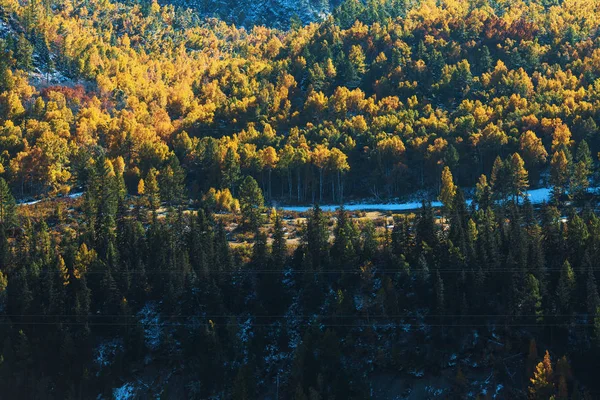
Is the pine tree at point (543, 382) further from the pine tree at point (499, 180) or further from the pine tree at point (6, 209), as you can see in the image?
the pine tree at point (6, 209)

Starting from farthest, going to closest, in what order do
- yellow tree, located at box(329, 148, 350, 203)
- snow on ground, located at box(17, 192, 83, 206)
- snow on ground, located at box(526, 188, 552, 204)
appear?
yellow tree, located at box(329, 148, 350, 203), snow on ground, located at box(17, 192, 83, 206), snow on ground, located at box(526, 188, 552, 204)

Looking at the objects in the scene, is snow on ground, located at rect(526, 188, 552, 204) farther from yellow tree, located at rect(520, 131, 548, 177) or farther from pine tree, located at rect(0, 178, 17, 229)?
pine tree, located at rect(0, 178, 17, 229)

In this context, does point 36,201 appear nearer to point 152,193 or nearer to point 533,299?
point 152,193

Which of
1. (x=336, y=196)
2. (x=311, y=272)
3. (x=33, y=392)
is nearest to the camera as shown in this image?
(x=33, y=392)

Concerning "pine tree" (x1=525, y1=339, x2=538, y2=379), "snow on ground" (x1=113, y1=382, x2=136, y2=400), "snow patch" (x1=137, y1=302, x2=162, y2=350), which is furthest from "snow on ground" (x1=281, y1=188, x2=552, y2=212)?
"snow on ground" (x1=113, y1=382, x2=136, y2=400)

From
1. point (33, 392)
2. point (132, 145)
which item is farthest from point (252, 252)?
point (132, 145)

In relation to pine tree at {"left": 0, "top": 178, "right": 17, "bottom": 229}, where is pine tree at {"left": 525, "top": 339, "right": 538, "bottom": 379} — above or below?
below

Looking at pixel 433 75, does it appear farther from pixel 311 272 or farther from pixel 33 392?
pixel 33 392
